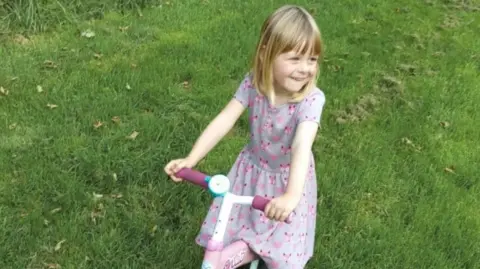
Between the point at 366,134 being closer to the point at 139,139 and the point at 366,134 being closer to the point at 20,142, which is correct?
the point at 139,139

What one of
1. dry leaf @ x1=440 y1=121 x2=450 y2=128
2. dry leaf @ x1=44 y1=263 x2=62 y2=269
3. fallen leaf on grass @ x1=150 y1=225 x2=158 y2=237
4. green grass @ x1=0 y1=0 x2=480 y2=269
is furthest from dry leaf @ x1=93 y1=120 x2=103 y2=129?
dry leaf @ x1=440 y1=121 x2=450 y2=128

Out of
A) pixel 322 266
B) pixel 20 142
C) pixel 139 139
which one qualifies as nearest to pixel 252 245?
pixel 322 266

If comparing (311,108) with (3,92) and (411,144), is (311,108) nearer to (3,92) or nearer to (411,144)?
(411,144)

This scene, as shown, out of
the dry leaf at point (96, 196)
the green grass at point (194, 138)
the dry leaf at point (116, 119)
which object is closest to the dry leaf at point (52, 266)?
the green grass at point (194, 138)

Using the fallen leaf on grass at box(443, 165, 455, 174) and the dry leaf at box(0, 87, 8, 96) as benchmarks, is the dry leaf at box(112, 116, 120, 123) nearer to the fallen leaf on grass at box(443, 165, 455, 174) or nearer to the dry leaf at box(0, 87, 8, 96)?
the dry leaf at box(0, 87, 8, 96)

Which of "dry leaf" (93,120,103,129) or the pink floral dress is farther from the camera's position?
"dry leaf" (93,120,103,129)

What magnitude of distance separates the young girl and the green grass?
550 mm

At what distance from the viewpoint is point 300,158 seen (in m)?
2.53

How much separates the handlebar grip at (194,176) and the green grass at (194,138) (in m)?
1.00

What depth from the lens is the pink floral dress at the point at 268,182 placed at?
108 inches

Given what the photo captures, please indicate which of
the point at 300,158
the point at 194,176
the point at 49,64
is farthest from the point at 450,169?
the point at 49,64

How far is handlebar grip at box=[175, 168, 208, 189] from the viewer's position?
2342mm

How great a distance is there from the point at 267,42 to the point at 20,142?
2.15m

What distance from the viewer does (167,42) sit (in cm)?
539
